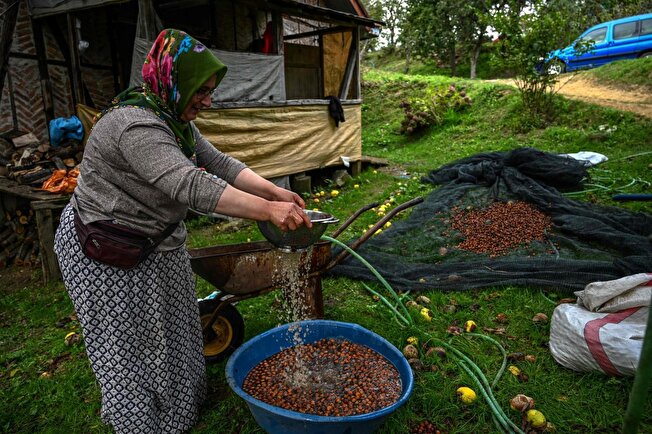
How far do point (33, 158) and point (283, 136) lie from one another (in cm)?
355

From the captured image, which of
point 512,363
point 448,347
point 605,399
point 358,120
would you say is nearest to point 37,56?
point 358,120

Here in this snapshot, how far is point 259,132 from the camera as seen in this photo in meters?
6.58

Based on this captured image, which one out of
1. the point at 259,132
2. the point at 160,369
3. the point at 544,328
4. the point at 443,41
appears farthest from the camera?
the point at 443,41

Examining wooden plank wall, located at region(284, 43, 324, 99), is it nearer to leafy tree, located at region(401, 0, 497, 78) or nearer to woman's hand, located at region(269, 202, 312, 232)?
woman's hand, located at region(269, 202, 312, 232)

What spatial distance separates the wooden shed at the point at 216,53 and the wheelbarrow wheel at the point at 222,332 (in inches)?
135

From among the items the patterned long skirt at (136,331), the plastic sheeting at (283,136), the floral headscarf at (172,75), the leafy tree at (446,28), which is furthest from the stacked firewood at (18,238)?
the leafy tree at (446,28)

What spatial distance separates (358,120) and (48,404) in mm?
7583

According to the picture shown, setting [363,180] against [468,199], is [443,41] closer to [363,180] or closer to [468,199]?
[363,180]

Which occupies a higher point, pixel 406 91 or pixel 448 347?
pixel 406 91

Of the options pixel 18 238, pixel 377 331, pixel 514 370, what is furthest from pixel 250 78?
pixel 514 370

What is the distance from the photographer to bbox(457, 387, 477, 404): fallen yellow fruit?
231 centimetres

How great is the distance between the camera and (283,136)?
7043mm

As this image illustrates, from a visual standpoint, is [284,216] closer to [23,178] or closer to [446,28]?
[23,178]

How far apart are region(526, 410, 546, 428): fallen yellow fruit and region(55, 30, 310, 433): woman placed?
1.58 m
